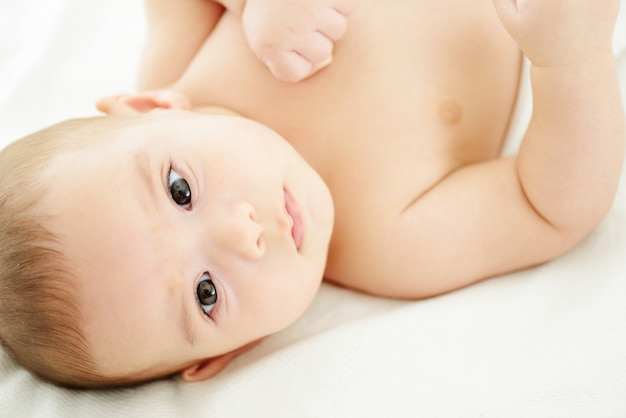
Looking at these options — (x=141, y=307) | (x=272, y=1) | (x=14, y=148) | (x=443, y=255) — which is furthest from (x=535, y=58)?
(x=14, y=148)

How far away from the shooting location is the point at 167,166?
3.27 ft

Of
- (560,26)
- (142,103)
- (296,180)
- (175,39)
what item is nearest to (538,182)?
(560,26)

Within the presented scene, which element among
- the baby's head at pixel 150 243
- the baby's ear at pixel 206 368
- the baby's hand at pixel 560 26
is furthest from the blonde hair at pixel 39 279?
the baby's hand at pixel 560 26

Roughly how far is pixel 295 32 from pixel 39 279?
0.59m

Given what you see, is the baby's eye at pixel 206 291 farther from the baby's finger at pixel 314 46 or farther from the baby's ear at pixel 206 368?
the baby's finger at pixel 314 46

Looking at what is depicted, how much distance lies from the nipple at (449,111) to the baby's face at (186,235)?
289 millimetres

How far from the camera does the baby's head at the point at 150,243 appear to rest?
36.5 inches

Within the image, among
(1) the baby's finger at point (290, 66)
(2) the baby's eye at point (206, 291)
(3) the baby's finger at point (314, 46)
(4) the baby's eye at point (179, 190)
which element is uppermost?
(3) the baby's finger at point (314, 46)

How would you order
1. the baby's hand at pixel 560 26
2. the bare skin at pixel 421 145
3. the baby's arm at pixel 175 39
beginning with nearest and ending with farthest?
the baby's hand at pixel 560 26 < the bare skin at pixel 421 145 < the baby's arm at pixel 175 39

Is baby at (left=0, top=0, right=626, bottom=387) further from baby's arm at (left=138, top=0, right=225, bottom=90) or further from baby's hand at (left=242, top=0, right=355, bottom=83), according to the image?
baby's arm at (left=138, top=0, right=225, bottom=90)

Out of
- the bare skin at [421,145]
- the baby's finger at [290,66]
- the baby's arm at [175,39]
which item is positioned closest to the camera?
the bare skin at [421,145]

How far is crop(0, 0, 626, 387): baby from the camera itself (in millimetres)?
938

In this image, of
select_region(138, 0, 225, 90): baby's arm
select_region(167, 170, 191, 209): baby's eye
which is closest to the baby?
select_region(167, 170, 191, 209): baby's eye

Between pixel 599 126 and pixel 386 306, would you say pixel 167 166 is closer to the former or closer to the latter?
pixel 386 306
